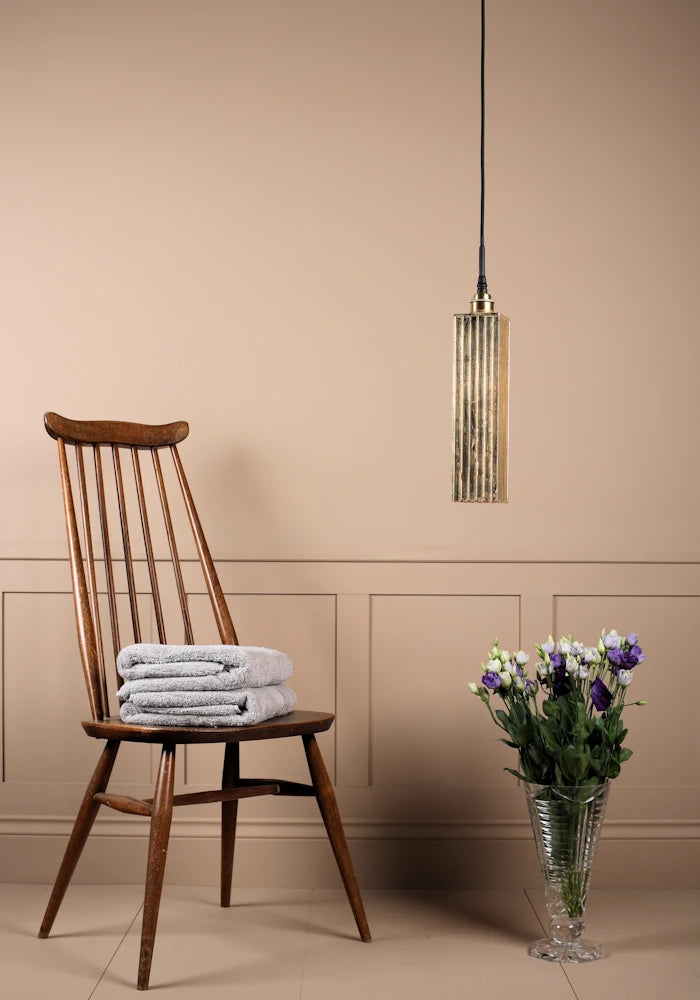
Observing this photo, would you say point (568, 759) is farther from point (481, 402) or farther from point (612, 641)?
point (481, 402)

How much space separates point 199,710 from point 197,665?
8 centimetres

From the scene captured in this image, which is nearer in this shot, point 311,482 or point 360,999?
point 360,999

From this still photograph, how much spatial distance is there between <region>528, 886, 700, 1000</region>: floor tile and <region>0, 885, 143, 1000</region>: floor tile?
0.92 m

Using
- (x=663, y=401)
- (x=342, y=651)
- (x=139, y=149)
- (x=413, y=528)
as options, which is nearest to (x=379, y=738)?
(x=342, y=651)

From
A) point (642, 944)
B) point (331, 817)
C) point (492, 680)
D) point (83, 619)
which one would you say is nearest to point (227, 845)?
point (331, 817)

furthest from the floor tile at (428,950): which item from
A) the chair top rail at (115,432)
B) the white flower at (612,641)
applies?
the chair top rail at (115,432)

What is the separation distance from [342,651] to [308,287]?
919 millimetres

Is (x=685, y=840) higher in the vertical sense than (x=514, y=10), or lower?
lower

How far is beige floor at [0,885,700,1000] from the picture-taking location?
179 cm

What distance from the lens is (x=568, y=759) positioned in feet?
6.23

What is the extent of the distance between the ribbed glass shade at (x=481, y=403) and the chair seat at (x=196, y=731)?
69cm

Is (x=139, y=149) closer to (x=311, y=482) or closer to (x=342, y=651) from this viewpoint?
(x=311, y=482)

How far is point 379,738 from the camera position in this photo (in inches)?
95.3

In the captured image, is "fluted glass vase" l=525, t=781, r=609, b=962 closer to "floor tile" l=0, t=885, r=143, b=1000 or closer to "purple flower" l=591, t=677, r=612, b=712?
"purple flower" l=591, t=677, r=612, b=712
